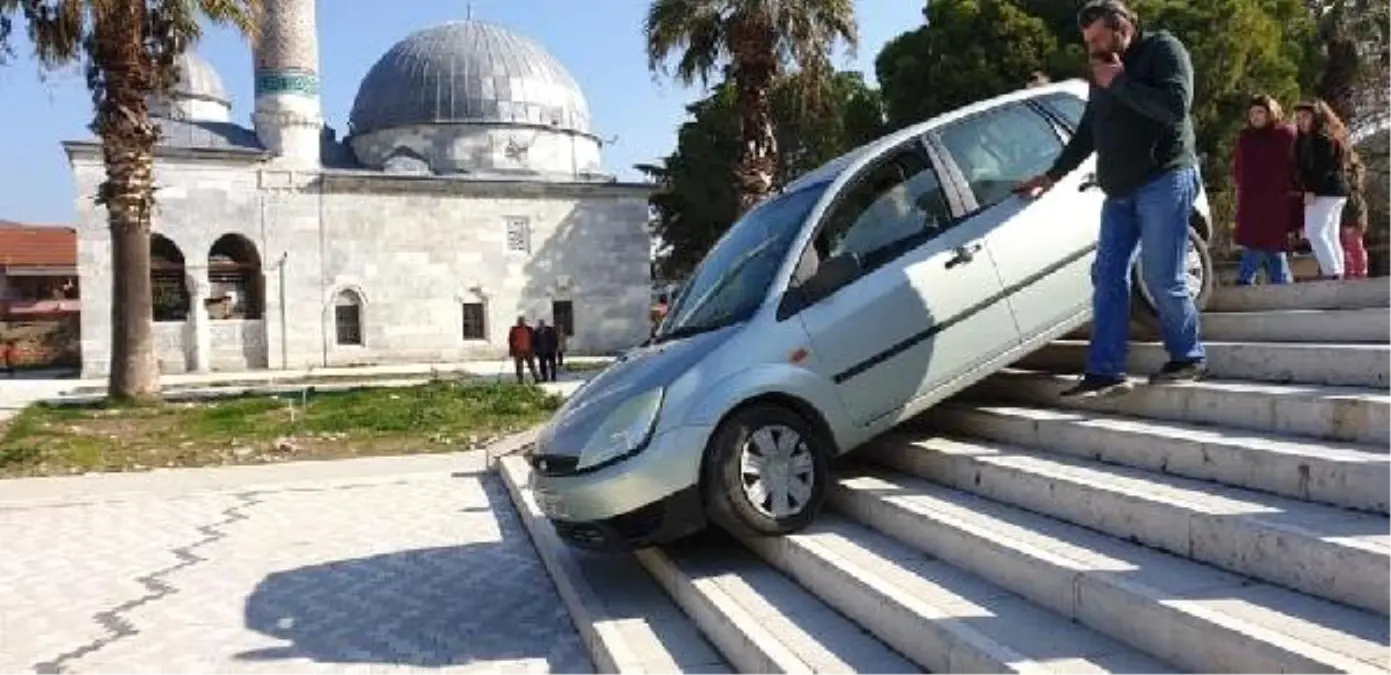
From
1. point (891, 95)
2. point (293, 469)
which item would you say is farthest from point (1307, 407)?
point (891, 95)

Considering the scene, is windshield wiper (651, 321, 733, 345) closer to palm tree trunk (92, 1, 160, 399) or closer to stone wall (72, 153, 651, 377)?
palm tree trunk (92, 1, 160, 399)

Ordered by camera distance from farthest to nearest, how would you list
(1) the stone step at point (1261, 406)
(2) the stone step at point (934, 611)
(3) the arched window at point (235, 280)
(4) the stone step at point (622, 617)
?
1. (3) the arched window at point (235, 280)
2. (4) the stone step at point (622, 617)
3. (1) the stone step at point (1261, 406)
4. (2) the stone step at point (934, 611)

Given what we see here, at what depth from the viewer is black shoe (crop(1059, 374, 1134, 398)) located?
5.30 metres

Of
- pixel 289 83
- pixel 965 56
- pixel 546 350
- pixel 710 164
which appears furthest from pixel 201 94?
pixel 965 56

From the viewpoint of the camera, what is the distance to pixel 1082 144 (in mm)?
5895

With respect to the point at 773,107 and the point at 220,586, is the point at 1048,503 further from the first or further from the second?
the point at 773,107

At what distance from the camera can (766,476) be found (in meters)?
5.22

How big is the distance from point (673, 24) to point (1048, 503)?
17.2m

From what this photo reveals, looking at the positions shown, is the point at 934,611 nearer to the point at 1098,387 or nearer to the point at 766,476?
the point at 766,476

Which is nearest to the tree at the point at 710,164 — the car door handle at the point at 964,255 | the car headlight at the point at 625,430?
the car door handle at the point at 964,255

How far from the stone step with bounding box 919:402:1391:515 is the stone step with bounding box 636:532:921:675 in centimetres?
146

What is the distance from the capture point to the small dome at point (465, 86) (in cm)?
4175

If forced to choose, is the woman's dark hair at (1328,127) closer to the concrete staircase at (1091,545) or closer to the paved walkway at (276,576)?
the concrete staircase at (1091,545)

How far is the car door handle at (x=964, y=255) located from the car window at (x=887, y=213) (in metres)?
0.21
